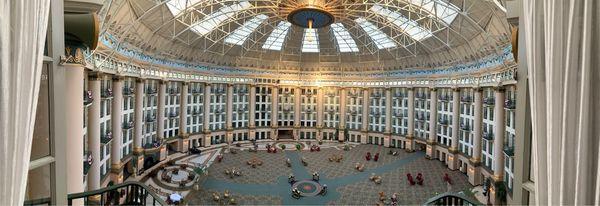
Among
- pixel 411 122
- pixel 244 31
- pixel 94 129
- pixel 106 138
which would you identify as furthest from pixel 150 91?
pixel 411 122

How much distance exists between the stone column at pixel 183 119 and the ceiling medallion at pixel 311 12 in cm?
2134

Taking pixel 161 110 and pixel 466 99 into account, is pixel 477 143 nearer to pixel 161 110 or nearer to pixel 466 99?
pixel 466 99

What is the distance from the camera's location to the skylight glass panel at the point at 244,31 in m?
41.0

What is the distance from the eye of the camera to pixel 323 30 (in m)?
46.5

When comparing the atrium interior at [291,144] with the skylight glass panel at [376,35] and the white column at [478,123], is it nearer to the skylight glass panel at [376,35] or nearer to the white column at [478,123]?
the white column at [478,123]

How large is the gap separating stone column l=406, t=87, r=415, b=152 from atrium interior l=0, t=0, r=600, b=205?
217 millimetres

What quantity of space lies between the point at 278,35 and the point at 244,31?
593 cm

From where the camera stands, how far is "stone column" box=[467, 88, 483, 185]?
1204 inches

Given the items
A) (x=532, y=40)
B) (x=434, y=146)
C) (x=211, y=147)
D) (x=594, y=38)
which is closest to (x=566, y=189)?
(x=594, y=38)

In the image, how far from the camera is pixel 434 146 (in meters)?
40.8

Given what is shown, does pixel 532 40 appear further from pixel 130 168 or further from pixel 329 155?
pixel 329 155

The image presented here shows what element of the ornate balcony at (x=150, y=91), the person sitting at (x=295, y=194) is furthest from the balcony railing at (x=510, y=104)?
the ornate balcony at (x=150, y=91)

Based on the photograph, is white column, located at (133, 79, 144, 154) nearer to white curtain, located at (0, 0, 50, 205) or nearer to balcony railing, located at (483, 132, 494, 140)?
white curtain, located at (0, 0, 50, 205)

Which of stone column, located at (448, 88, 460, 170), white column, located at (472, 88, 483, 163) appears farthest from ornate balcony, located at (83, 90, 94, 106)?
stone column, located at (448, 88, 460, 170)
